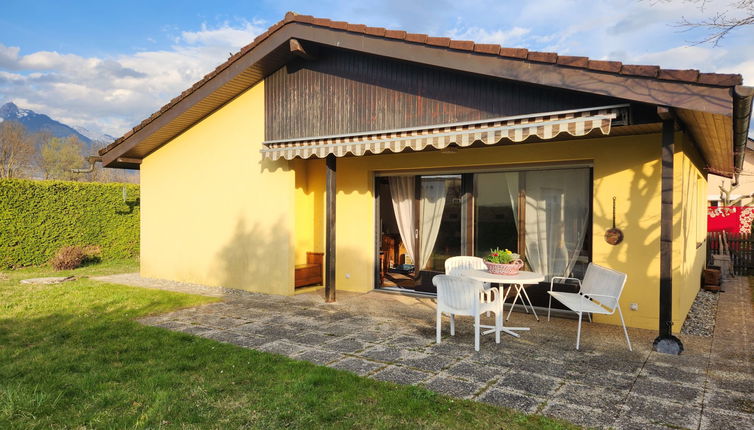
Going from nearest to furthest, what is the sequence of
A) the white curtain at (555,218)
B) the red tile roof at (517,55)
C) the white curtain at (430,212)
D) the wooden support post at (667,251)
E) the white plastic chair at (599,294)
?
the red tile roof at (517,55), the wooden support post at (667,251), the white plastic chair at (599,294), the white curtain at (555,218), the white curtain at (430,212)

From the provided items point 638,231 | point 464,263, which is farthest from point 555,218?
point 464,263

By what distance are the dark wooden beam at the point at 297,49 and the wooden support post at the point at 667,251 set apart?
7536 mm

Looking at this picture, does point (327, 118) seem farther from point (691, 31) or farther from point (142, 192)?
point (142, 192)

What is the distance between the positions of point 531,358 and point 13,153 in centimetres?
5038

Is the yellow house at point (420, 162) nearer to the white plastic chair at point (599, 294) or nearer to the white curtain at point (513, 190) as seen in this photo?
the white curtain at point (513, 190)

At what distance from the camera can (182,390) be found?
17.4ft

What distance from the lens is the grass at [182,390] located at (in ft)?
14.9

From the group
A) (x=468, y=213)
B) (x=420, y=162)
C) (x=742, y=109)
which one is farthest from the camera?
(x=420, y=162)

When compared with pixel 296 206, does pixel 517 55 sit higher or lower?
higher

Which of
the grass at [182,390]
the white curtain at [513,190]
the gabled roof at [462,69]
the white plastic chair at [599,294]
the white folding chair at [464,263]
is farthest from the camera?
the white curtain at [513,190]

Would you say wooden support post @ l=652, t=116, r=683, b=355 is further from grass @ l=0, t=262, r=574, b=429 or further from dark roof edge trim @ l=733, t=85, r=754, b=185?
grass @ l=0, t=262, r=574, b=429

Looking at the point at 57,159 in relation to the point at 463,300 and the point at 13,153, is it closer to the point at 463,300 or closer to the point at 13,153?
the point at 13,153

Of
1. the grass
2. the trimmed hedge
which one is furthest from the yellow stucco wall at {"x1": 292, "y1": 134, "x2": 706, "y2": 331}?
the trimmed hedge

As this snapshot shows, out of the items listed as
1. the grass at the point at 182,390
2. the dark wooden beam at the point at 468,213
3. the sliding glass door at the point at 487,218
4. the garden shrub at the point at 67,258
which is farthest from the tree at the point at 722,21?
A: the garden shrub at the point at 67,258
